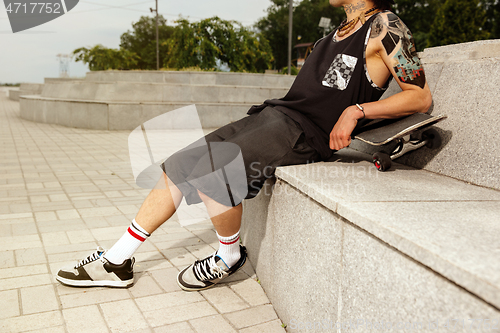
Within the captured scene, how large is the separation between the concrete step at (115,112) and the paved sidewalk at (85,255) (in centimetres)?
560

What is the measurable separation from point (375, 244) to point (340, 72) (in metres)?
1.26

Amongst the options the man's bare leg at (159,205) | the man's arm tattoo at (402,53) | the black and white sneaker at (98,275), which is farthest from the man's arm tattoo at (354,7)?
the black and white sneaker at (98,275)

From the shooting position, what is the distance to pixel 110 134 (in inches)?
411

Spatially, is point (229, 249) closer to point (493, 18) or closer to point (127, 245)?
point (127, 245)

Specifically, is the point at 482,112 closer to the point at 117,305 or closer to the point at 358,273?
the point at 358,273

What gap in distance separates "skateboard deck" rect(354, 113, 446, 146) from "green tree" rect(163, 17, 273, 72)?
18639 millimetres

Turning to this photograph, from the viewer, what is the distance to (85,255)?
3.00 metres

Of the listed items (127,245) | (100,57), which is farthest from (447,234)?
(100,57)

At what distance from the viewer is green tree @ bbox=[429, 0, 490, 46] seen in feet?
76.7

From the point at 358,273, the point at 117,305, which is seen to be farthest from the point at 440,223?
the point at 117,305

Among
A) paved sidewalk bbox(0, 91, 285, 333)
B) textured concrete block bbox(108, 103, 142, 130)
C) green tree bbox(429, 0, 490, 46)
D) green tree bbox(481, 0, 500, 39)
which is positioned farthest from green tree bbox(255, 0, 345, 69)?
paved sidewalk bbox(0, 91, 285, 333)

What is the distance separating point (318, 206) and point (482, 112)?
1.15 meters

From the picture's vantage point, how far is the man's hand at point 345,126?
2.23 metres

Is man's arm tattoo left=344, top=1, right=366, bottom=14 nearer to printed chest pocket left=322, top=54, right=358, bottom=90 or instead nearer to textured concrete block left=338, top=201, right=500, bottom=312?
printed chest pocket left=322, top=54, right=358, bottom=90
